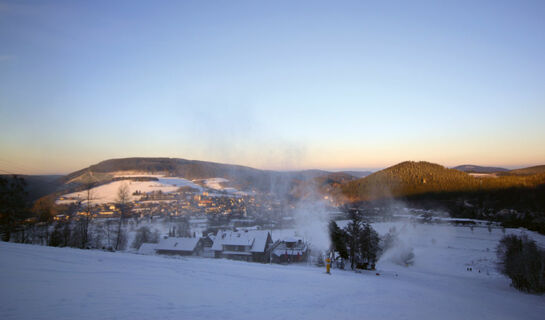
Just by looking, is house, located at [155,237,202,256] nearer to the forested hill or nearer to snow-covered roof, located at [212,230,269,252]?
snow-covered roof, located at [212,230,269,252]

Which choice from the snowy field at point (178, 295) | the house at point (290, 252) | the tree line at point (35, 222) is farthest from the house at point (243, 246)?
the snowy field at point (178, 295)

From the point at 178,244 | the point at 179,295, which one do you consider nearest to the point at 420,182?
the point at 178,244

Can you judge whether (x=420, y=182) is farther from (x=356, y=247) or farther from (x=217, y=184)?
(x=356, y=247)

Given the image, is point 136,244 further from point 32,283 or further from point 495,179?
point 495,179

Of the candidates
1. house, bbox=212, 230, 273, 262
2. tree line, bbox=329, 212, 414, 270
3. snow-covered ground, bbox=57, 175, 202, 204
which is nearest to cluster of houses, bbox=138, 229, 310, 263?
house, bbox=212, 230, 273, 262

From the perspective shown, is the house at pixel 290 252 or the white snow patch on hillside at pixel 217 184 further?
the white snow patch on hillside at pixel 217 184

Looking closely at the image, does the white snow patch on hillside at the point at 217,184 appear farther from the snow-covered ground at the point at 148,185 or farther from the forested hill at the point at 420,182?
the forested hill at the point at 420,182
